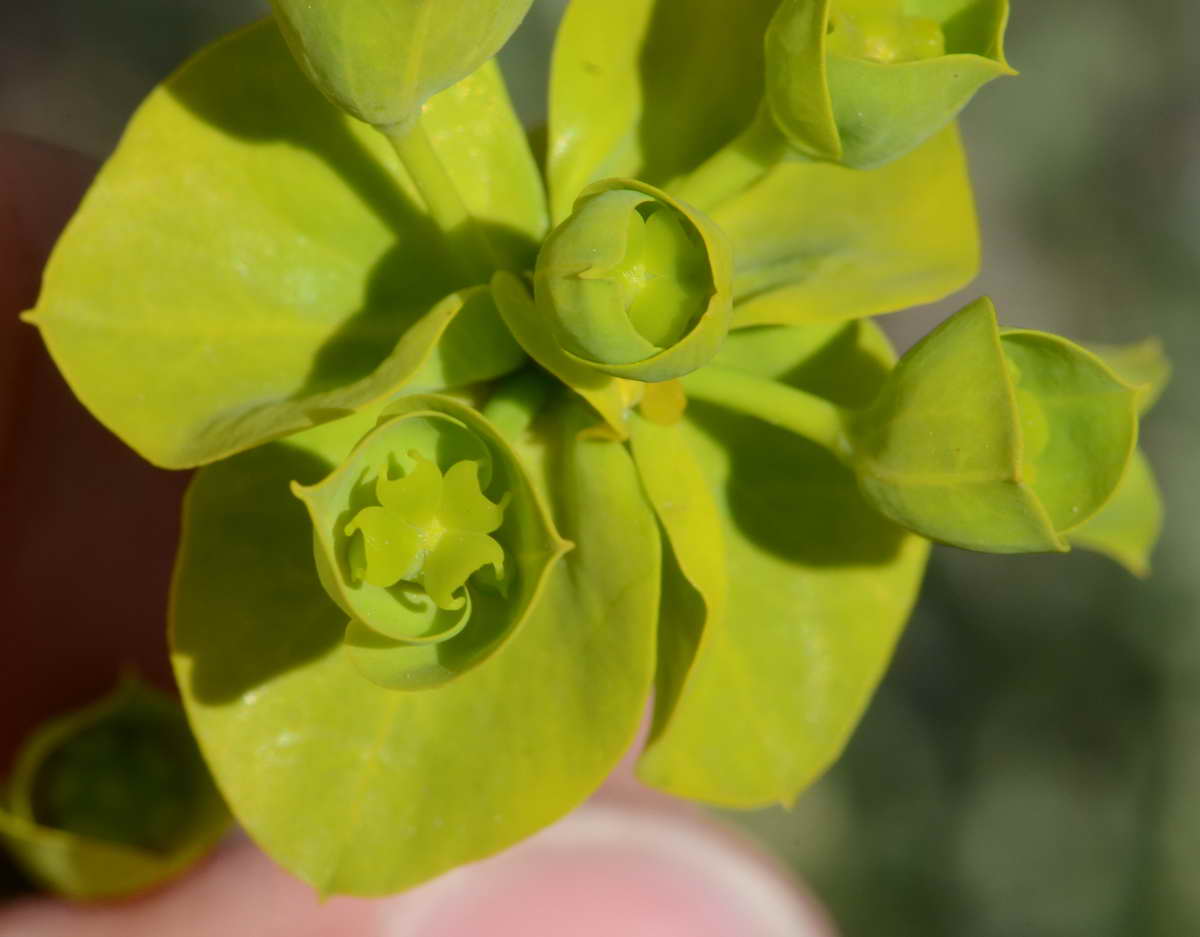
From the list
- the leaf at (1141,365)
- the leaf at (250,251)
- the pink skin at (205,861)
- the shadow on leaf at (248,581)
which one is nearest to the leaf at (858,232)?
the leaf at (250,251)

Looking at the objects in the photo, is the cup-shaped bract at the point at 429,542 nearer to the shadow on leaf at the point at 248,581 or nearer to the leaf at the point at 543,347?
the leaf at the point at 543,347

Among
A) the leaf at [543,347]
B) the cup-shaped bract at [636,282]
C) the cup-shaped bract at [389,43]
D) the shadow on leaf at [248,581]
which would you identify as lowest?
the shadow on leaf at [248,581]

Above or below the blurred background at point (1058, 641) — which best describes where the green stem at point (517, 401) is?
above

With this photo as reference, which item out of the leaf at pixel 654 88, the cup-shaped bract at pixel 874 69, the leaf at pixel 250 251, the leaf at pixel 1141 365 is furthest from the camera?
the leaf at pixel 1141 365

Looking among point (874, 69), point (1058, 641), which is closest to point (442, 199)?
point (874, 69)

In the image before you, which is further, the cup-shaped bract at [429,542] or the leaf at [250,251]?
the leaf at [250,251]

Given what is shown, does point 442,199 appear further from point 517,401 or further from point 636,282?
point 636,282

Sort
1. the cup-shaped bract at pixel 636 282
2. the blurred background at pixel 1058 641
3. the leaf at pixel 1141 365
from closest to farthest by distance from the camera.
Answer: the cup-shaped bract at pixel 636 282 < the leaf at pixel 1141 365 < the blurred background at pixel 1058 641
